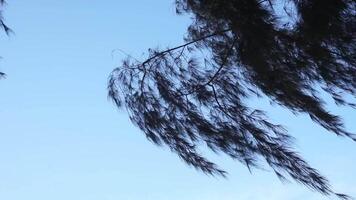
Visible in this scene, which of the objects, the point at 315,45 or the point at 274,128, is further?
the point at 274,128

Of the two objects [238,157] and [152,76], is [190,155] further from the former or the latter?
[152,76]

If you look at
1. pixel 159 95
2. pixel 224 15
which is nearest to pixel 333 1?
pixel 224 15

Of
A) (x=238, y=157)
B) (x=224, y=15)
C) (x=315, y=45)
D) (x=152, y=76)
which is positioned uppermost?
(x=152, y=76)

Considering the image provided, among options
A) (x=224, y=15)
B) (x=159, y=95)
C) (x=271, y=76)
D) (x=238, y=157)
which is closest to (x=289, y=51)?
(x=271, y=76)

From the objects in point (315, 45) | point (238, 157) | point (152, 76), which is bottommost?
point (238, 157)

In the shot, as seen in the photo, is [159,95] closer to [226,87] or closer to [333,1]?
[226,87]

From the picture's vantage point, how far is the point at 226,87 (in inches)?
157

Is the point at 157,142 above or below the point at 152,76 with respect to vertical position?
below

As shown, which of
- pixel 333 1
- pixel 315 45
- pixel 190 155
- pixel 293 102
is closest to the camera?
pixel 333 1

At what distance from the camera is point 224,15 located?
3.36 meters

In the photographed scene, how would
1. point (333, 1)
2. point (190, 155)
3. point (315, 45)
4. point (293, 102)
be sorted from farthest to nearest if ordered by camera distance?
point (190, 155), point (293, 102), point (315, 45), point (333, 1)

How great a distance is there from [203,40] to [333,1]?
1.21 meters

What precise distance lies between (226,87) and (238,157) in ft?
1.64

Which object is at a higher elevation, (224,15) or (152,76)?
(152,76)
